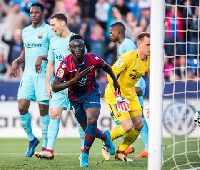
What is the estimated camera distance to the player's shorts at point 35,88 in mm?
10227

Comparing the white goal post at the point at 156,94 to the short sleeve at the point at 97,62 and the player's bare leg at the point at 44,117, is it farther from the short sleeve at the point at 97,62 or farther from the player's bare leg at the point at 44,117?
the player's bare leg at the point at 44,117

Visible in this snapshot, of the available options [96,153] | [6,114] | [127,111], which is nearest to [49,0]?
[6,114]

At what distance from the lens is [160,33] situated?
6.35 m

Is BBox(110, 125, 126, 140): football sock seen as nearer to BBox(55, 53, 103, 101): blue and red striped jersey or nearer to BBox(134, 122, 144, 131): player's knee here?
BBox(134, 122, 144, 131): player's knee

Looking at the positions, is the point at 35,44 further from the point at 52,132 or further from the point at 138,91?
the point at 138,91

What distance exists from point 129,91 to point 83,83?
1.26 meters

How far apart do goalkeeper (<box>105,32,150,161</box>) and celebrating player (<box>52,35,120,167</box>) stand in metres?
0.49

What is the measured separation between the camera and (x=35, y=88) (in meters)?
10.3

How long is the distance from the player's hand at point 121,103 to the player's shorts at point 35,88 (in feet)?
5.48

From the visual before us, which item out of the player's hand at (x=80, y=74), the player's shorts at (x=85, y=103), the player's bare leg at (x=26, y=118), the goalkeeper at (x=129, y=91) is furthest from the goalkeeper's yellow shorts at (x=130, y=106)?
the player's hand at (x=80, y=74)

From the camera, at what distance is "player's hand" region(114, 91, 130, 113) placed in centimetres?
889

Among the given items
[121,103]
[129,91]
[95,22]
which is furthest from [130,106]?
[95,22]

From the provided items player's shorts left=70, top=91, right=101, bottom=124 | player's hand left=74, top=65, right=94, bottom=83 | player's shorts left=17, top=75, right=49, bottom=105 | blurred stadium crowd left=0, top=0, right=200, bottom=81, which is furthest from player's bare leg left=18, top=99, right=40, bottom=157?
blurred stadium crowd left=0, top=0, right=200, bottom=81

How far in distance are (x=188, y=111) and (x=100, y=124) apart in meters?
2.04
